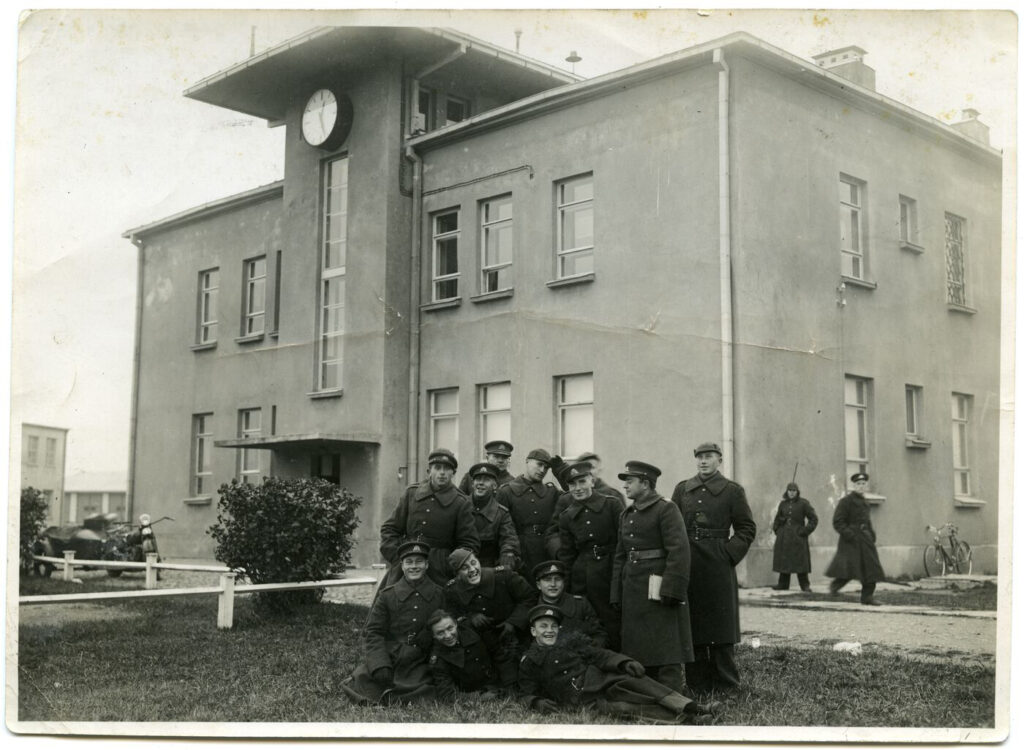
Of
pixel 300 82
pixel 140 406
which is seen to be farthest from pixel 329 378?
pixel 300 82

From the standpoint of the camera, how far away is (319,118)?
1374 cm

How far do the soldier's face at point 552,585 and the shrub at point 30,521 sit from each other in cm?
379

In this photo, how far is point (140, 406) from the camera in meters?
13.7

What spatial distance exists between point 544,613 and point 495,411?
667 centimetres

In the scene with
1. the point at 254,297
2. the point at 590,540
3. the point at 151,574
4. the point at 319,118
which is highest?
the point at 319,118

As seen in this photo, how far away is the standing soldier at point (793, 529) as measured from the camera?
11023 millimetres

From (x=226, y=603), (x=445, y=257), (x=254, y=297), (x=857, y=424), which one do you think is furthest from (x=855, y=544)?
(x=254, y=297)

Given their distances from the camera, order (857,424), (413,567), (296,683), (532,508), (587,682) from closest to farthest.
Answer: (587,682) < (413,567) < (296,683) < (532,508) < (857,424)

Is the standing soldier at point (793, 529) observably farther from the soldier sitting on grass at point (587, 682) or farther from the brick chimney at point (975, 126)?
the soldier sitting on grass at point (587, 682)

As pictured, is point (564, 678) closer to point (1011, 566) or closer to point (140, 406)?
point (1011, 566)

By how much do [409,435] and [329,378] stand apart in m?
1.29

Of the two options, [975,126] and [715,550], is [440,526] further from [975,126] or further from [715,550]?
[975,126]

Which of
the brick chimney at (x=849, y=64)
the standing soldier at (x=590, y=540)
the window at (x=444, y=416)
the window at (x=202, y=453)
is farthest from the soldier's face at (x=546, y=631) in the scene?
the window at (x=202, y=453)

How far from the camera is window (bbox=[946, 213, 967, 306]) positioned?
871cm
